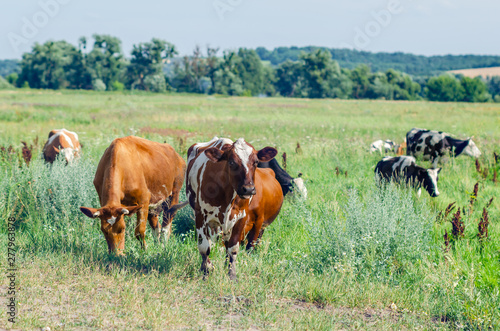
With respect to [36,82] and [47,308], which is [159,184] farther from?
[36,82]

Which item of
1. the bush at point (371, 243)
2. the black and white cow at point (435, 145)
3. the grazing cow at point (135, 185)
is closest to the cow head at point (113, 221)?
the grazing cow at point (135, 185)

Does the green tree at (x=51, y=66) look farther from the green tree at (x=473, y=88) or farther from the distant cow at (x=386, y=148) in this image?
the green tree at (x=473, y=88)

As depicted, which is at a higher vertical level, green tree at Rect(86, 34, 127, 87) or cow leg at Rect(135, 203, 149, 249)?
green tree at Rect(86, 34, 127, 87)

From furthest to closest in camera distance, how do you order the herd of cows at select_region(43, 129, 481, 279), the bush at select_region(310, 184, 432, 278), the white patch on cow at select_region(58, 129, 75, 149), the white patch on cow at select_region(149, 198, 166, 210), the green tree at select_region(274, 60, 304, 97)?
the green tree at select_region(274, 60, 304, 97), the white patch on cow at select_region(58, 129, 75, 149), the white patch on cow at select_region(149, 198, 166, 210), the bush at select_region(310, 184, 432, 278), the herd of cows at select_region(43, 129, 481, 279)

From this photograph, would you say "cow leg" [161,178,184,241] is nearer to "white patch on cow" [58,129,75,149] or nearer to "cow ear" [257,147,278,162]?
"cow ear" [257,147,278,162]

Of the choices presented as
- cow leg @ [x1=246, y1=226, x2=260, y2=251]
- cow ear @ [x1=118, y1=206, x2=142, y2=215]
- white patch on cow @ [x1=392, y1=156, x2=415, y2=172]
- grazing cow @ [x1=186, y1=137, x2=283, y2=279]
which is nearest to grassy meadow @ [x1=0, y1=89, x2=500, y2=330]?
cow leg @ [x1=246, y1=226, x2=260, y2=251]

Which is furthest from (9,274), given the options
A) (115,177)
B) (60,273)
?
(115,177)

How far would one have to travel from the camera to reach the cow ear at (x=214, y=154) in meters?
5.03

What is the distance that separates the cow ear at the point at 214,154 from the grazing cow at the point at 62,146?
269 inches

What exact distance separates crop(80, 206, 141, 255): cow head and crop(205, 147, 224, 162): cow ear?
3.95 feet

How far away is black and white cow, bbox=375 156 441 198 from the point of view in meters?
9.73

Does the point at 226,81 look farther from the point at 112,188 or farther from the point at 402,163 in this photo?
the point at 112,188

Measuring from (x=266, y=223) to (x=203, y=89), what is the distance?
3825 inches

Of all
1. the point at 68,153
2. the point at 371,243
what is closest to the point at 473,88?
the point at 68,153
